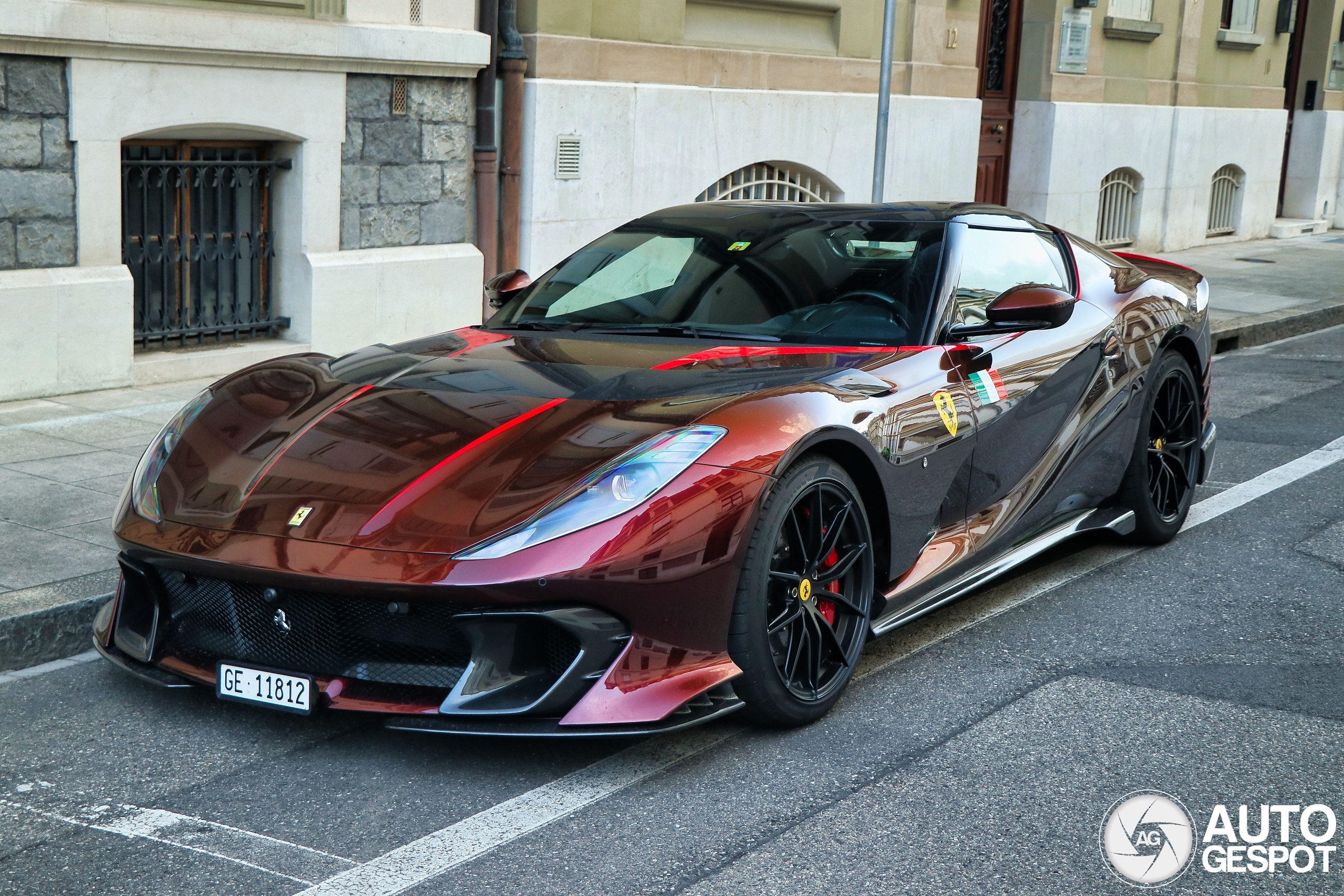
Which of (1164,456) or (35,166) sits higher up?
(35,166)

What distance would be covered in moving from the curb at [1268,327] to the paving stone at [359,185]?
22.5 feet

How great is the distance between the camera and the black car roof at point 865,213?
5199mm

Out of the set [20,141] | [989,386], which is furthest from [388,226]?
[989,386]

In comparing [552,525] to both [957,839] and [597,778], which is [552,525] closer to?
[597,778]

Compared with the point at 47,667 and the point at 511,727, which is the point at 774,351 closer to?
the point at 511,727

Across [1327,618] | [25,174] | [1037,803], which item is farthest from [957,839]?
[25,174]

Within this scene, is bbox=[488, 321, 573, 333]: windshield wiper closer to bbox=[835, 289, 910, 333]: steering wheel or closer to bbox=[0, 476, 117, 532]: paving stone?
bbox=[835, 289, 910, 333]: steering wheel

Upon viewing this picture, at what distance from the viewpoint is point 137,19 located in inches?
317

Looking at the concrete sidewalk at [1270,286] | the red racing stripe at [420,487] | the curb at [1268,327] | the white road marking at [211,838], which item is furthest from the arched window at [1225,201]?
the white road marking at [211,838]

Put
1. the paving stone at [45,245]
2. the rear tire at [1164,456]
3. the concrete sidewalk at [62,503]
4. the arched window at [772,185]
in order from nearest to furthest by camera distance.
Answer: the concrete sidewalk at [62,503] → the rear tire at [1164,456] → the paving stone at [45,245] → the arched window at [772,185]

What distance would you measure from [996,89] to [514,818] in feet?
48.0

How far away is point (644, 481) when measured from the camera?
12.0ft

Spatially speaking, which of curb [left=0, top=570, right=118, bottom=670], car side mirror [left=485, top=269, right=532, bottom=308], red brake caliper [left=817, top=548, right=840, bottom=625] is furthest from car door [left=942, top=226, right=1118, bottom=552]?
curb [left=0, top=570, right=118, bottom=670]

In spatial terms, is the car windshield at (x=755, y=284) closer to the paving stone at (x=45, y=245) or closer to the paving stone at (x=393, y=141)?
the paving stone at (x=45, y=245)
